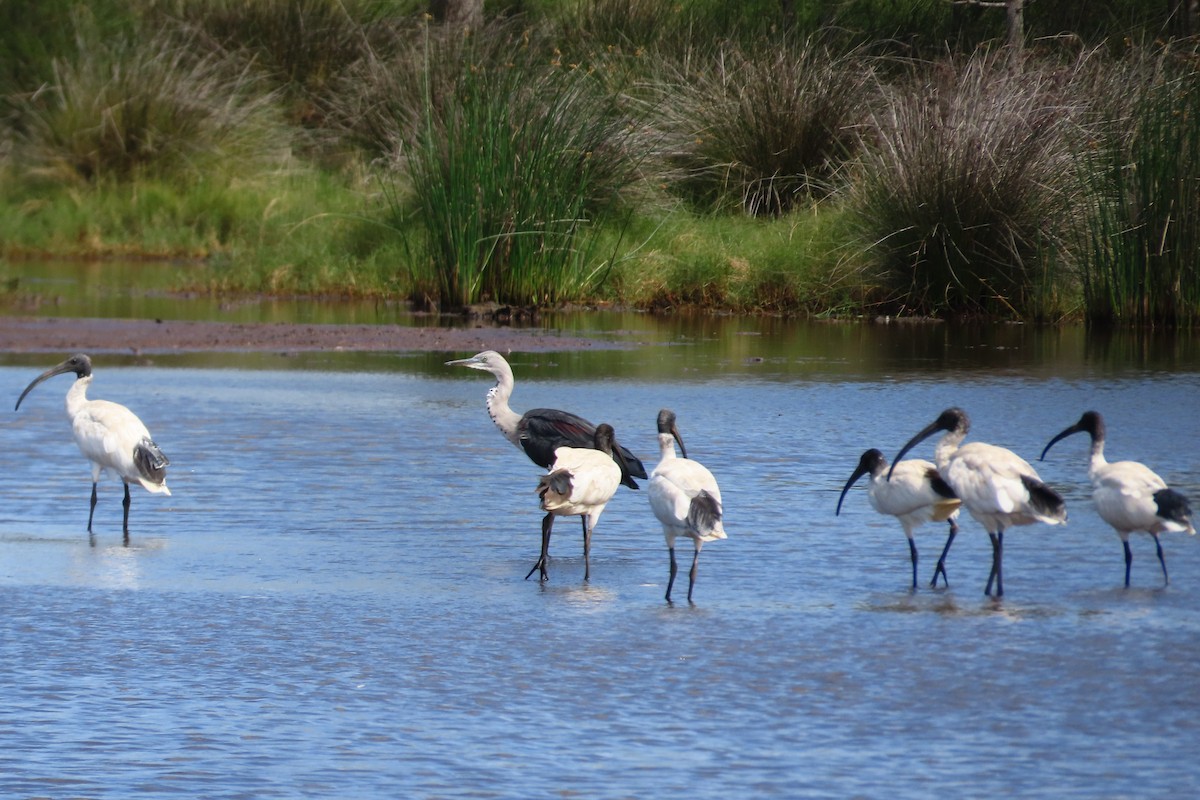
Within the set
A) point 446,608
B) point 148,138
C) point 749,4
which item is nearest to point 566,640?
point 446,608

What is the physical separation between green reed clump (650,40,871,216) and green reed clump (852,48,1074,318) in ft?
10.6

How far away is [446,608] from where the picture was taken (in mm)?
6934

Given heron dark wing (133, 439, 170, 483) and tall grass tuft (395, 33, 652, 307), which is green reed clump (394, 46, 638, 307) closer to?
tall grass tuft (395, 33, 652, 307)

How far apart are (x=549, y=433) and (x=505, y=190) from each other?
976 centimetres

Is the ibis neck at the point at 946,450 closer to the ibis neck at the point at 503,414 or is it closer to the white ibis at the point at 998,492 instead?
the white ibis at the point at 998,492

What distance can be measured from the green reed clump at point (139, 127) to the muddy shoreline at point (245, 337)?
9943 millimetres

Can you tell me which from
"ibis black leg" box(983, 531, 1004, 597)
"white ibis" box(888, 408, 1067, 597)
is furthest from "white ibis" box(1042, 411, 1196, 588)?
"ibis black leg" box(983, 531, 1004, 597)

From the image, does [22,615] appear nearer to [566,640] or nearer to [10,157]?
[566,640]

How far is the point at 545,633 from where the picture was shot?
6.56 meters

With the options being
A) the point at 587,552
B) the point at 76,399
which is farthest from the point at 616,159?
the point at 587,552

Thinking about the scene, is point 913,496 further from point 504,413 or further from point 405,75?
point 405,75

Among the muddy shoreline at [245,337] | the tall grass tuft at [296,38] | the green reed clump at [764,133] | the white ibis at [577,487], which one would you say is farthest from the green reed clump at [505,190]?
the tall grass tuft at [296,38]

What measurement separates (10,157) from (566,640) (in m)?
24.1

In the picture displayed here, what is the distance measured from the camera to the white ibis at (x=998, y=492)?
690cm
